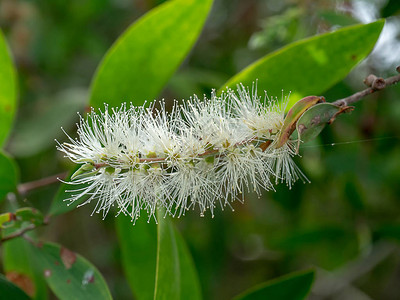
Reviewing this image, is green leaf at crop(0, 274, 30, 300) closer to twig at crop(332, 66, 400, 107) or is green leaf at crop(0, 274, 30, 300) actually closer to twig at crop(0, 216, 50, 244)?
twig at crop(0, 216, 50, 244)

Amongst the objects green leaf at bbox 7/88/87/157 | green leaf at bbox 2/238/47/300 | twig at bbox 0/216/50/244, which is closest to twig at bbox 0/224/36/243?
twig at bbox 0/216/50/244

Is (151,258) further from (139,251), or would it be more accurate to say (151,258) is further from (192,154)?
(192,154)

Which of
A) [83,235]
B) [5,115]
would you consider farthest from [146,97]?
[83,235]

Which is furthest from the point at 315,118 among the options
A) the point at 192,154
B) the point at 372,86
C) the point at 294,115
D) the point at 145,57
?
the point at 145,57

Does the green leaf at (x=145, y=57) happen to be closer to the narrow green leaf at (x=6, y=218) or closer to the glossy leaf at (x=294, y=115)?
the narrow green leaf at (x=6, y=218)

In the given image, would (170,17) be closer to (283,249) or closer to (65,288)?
(65,288)

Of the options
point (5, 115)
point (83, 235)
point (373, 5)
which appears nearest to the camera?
point (5, 115)
